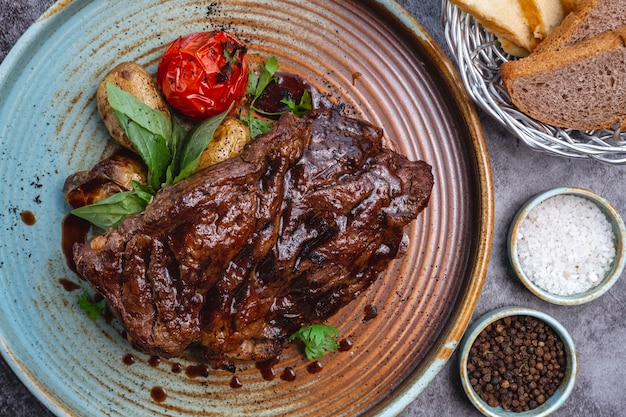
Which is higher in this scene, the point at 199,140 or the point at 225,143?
the point at 199,140

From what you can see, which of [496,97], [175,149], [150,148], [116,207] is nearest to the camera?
[116,207]

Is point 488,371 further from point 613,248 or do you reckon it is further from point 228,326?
point 228,326

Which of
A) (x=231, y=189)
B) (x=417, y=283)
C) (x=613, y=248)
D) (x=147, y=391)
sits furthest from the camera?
(x=613, y=248)

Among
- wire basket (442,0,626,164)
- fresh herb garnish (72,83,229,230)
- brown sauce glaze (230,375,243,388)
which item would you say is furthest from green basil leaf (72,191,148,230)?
wire basket (442,0,626,164)

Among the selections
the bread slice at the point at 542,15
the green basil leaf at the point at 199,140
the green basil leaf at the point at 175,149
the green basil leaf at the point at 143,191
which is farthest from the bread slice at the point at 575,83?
the green basil leaf at the point at 143,191

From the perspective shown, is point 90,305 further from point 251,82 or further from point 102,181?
point 251,82

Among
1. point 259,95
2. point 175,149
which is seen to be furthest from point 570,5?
point 175,149

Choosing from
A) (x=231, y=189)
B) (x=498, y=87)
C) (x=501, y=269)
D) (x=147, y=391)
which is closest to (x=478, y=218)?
(x=501, y=269)
